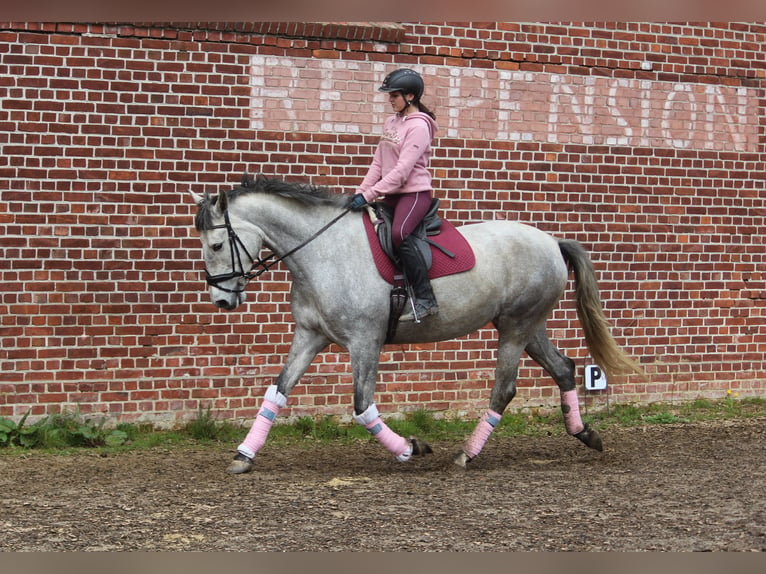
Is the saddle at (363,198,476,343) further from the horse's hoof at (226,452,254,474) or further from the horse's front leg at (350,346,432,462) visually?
the horse's hoof at (226,452,254,474)

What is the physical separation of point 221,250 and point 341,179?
269 centimetres

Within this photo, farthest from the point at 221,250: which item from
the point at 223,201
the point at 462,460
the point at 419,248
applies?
the point at 462,460

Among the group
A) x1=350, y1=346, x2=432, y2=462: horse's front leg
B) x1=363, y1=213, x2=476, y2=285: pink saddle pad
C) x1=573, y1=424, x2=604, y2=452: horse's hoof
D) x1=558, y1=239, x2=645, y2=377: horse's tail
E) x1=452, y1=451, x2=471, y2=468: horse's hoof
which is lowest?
x1=452, y1=451, x2=471, y2=468: horse's hoof

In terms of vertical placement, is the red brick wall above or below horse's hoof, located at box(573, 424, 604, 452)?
above

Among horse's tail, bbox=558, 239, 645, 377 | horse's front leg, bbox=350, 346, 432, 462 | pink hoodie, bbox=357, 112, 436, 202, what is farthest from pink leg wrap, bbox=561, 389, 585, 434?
pink hoodie, bbox=357, 112, 436, 202

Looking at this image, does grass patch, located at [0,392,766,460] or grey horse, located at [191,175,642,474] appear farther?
grass patch, located at [0,392,766,460]

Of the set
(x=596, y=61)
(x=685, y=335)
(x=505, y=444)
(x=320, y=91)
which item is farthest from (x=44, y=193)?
(x=685, y=335)

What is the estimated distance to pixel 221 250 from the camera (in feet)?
23.2

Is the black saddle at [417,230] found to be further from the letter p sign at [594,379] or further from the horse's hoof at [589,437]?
the letter p sign at [594,379]

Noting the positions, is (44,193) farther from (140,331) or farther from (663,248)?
(663,248)

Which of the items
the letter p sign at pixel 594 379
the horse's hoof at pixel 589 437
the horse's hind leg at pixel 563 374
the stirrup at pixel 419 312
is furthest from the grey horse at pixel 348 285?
the letter p sign at pixel 594 379

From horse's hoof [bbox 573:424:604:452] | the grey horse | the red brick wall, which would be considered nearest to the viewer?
the grey horse

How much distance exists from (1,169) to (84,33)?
134cm

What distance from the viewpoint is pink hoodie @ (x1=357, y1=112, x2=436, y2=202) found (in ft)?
23.7
